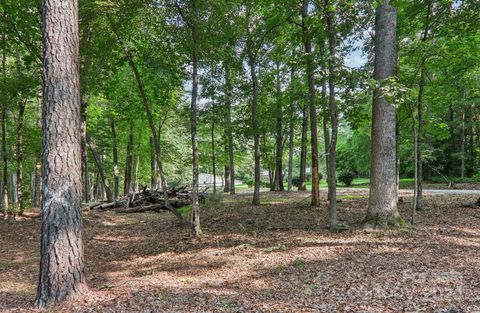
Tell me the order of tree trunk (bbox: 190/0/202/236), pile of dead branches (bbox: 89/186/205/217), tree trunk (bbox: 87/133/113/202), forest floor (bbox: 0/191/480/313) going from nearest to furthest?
forest floor (bbox: 0/191/480/313), tree trunk (bbox: 190/0/202/236), tree trunk (bbox: 87/133/113/202), pile of dead branches (bbox: 89/186/205/217)

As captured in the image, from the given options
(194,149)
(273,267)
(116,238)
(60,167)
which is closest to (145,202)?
(116,238)

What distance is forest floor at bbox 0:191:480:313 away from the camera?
4.01 meters

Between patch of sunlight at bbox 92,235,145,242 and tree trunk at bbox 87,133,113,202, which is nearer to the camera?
patch of sunlight at bbox 92,235,145,242

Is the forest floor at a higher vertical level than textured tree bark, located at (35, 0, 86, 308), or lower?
lower

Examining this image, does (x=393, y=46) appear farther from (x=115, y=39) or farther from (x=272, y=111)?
(x=272, y=111)

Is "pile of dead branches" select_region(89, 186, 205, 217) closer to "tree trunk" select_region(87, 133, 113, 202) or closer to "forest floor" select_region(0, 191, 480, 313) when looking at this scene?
"tree trunk" select_region(87, 133, 113, 202)

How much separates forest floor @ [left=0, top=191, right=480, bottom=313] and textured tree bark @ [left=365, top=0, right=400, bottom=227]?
0.51 m

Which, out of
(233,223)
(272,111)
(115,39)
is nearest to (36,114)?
(115,39)

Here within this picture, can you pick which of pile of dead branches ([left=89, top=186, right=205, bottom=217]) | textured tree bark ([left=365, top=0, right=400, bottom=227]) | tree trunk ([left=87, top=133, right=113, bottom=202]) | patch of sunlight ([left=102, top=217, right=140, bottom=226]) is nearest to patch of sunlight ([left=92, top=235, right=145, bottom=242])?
patch of sunlight ([left=102, top=217, right=140, bottom=226])

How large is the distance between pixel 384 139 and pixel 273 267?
414 cm

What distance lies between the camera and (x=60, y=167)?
4074 mm

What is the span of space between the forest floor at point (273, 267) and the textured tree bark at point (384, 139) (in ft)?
1.69

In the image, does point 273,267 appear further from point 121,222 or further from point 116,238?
point 121,222

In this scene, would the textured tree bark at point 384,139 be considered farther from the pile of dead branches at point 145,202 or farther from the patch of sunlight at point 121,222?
the pile of dead branches at point 145,202
